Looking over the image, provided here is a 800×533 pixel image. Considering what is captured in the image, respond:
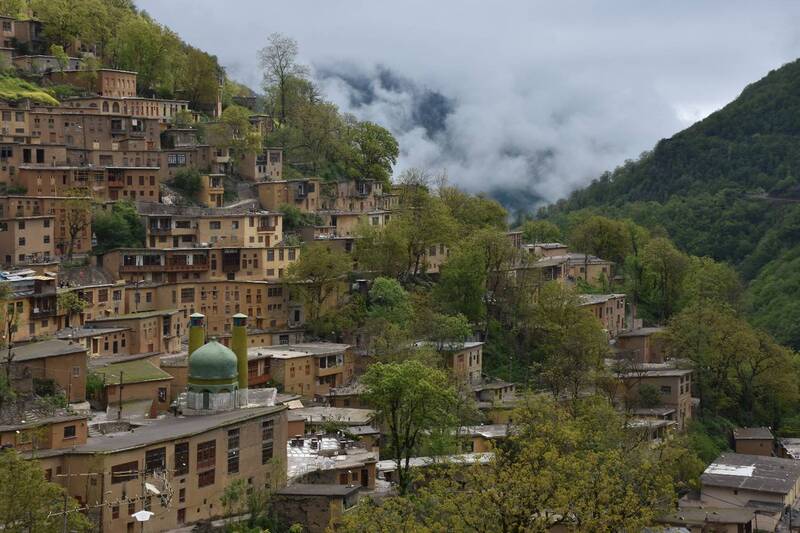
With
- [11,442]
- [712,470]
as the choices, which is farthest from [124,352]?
[712,470]

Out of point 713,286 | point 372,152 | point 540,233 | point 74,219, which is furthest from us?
point 540,233

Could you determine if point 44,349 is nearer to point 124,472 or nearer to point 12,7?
point 124,472

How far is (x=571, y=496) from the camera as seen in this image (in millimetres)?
38281

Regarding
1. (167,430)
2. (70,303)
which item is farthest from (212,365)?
(70,303)

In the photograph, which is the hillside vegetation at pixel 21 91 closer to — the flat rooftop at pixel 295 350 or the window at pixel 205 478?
the flat rooftop at pixel 295 350

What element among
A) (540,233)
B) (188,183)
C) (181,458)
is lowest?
(181,458)

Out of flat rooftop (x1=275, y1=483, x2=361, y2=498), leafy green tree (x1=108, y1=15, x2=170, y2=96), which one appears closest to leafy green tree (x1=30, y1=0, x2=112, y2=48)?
leafy green tree (x1=108, y1=15, x2=170, y2=96)

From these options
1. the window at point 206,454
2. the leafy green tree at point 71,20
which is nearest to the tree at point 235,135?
the leafy green tree at point 71,20

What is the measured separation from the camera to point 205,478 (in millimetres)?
47938

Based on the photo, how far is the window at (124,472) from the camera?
44125 mm

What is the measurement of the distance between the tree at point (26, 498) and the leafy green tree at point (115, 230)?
3114 cm

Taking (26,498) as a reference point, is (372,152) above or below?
above

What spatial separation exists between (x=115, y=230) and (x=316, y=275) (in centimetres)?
1083

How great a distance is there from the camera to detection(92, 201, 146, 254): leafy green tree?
70.8 metres
